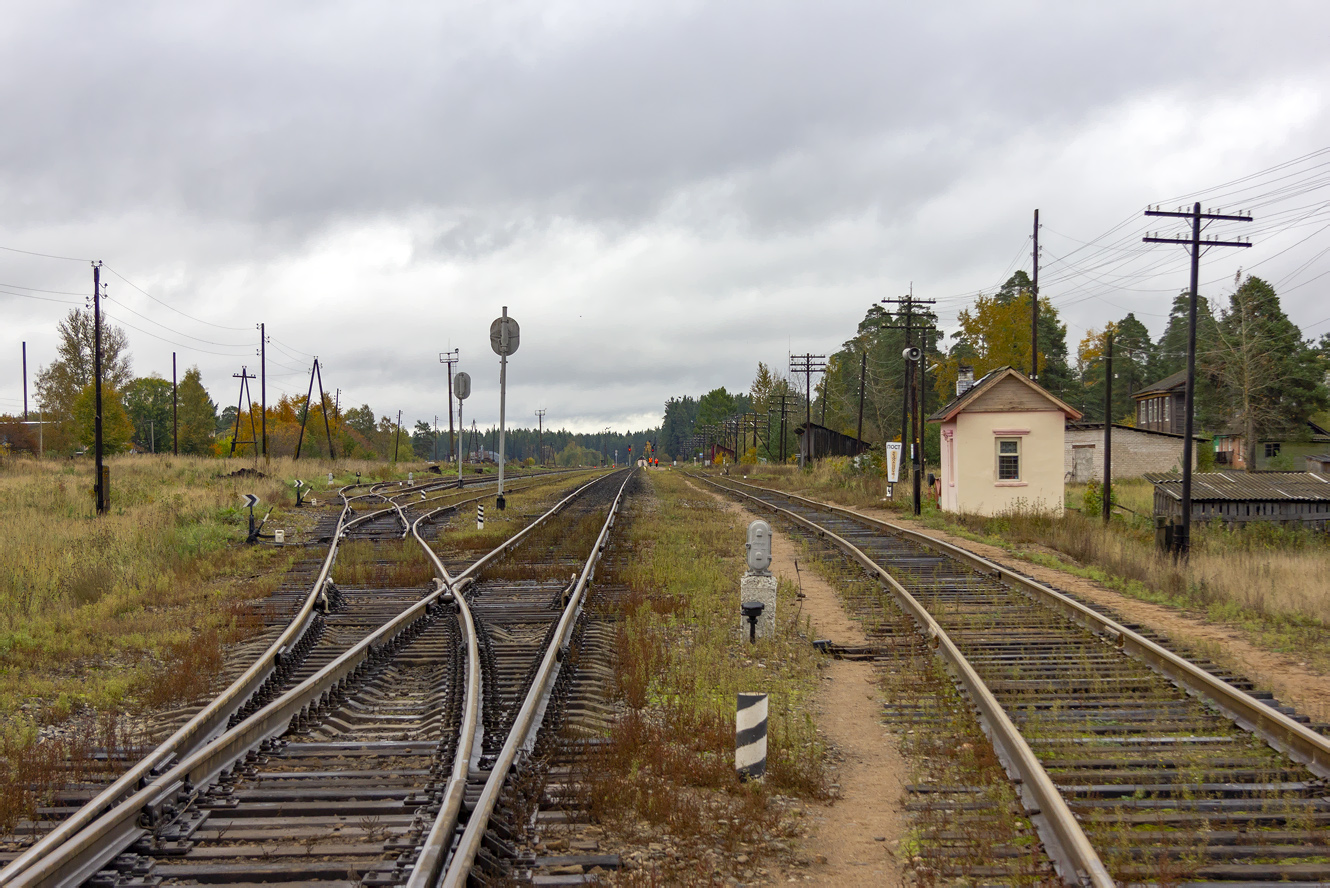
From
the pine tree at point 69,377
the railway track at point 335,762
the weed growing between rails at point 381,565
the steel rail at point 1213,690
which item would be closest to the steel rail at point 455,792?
the railway track at point 335,762

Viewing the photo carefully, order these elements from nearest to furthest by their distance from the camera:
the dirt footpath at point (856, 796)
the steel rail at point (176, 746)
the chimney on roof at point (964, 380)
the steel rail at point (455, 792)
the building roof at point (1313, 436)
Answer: the steel rail at point (455, 792) → the steel rail at point (176, 746) → the dirt footpath at point (856, 796) → the chimney on roof at point (964, 380) → the building roof at point (1313, 436)

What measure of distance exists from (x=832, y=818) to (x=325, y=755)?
3.27m

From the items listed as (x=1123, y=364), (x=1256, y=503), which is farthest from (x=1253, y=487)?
(x=1123, y=364)

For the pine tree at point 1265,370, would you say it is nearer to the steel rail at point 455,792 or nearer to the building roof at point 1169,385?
the building roof at point 1169,385

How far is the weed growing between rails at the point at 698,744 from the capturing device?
4902 millimetres

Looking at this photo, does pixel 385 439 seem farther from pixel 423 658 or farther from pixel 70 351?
pixel 423 658

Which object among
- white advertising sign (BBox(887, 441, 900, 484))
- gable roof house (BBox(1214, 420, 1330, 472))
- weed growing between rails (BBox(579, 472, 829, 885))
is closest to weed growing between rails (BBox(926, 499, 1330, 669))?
weed growing between rails (BBox(579, 472, 829, 885))

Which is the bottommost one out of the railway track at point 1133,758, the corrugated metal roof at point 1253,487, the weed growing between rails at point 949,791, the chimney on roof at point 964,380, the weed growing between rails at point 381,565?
the weed growing between rails at point 949,791

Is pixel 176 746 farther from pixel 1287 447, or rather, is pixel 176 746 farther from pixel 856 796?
pixel 1287 447

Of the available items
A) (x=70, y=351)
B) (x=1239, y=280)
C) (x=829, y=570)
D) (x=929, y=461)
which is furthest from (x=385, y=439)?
(x=829, y=570)

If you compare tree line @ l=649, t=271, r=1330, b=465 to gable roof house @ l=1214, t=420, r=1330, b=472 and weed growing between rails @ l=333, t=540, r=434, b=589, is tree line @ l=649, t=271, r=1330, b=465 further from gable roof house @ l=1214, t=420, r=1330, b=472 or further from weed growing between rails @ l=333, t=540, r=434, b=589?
weed growing between rails @ l=333, t=540, r=434, b=589

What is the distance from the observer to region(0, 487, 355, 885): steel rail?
423 centimetres

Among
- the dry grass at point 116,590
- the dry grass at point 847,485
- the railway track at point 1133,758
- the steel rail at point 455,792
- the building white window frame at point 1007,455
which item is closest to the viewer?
the steel rail at point 455,792

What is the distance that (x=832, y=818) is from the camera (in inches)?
212
